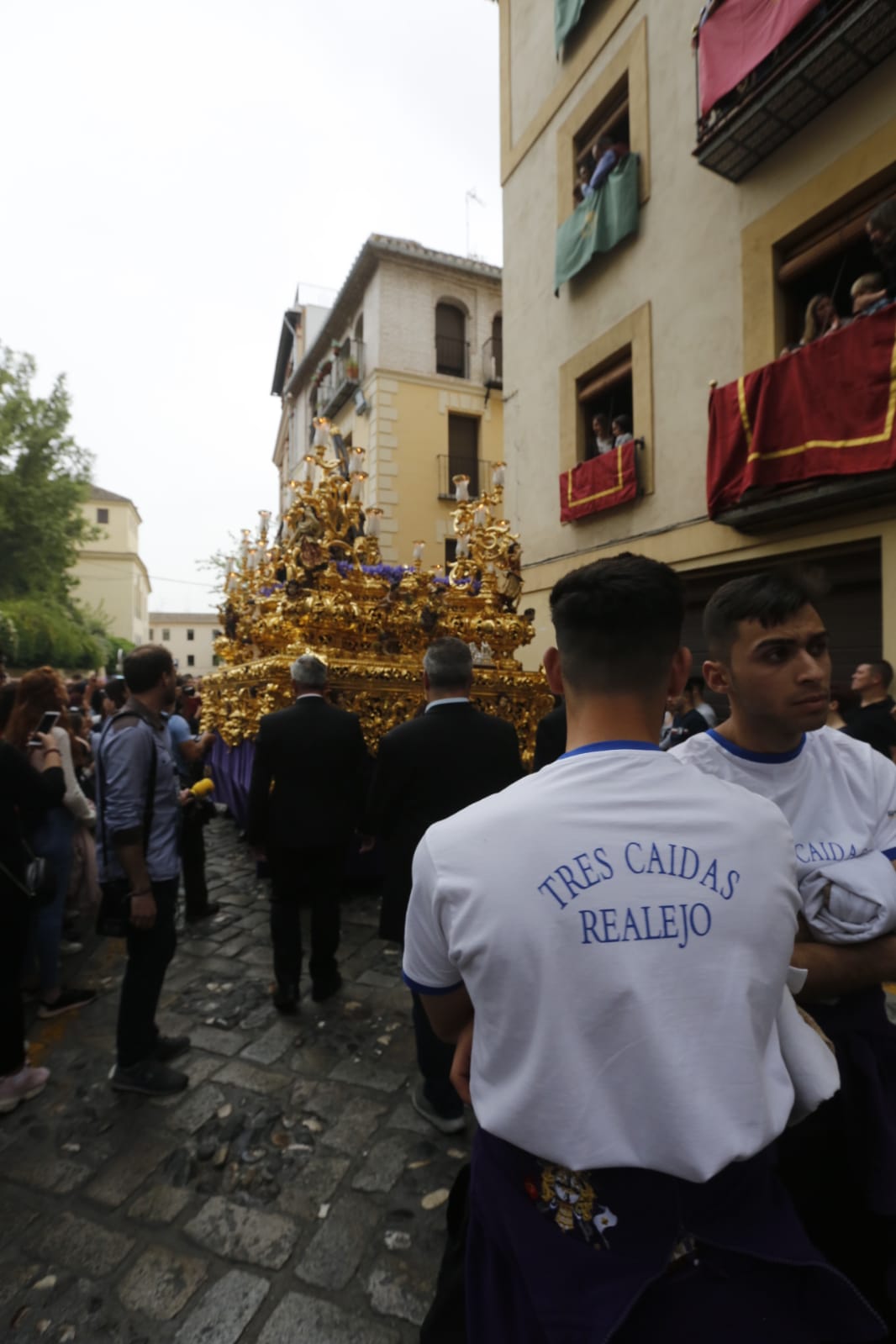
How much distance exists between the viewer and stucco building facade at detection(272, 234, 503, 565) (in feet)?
59.7

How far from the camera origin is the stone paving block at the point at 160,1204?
96.8 inches

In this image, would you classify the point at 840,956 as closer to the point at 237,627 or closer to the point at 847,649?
the point at 847,649

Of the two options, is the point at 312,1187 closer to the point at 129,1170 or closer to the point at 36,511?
the point at 129,1170

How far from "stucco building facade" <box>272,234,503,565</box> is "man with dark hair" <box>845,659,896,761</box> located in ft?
42.5

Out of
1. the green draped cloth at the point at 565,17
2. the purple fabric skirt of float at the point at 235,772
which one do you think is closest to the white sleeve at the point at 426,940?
the purple fabric skirt of float at the point at 235,772

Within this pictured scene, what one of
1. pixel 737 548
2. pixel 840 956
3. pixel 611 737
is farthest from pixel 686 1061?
pixel 737 548

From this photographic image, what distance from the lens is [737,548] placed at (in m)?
7.50

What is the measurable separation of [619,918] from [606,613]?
511 millimetres

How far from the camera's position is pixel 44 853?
168 inches

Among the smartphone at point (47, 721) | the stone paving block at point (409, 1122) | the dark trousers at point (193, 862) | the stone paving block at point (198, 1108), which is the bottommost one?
the stone paving block at point (409, 1122)

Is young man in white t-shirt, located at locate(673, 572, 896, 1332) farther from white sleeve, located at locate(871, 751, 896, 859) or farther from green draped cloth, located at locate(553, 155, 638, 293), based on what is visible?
green draped cloth, located at locate(553, 155, 638, 293)

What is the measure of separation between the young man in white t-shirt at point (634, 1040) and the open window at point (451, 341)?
19.9m

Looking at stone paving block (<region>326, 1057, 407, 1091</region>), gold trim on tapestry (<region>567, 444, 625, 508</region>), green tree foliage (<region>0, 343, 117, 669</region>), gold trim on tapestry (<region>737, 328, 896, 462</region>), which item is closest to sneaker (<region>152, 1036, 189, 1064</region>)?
stone paving block (<region>326, 1057, 407, 1091</region>)

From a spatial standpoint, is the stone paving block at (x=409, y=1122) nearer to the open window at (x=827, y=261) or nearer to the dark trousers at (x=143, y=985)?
the dark trousers at (x=143, y=985)
